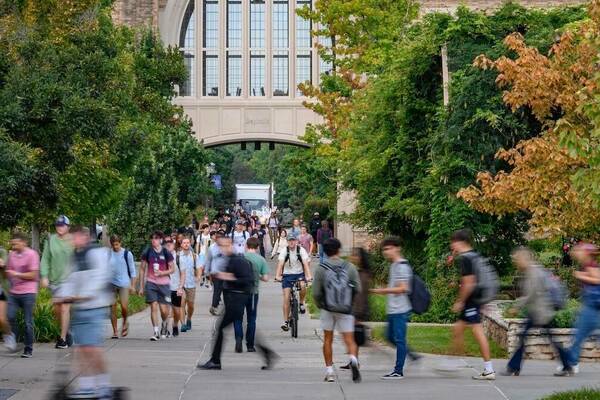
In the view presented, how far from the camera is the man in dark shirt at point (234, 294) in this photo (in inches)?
599

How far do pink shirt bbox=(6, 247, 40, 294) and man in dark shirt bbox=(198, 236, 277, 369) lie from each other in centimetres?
227

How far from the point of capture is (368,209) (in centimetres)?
3095

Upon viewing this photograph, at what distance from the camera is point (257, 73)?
61719 mm

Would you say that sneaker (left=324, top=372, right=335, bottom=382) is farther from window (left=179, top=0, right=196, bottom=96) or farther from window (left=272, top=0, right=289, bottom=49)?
window (left=179, top=0, right=196, bottom=96)

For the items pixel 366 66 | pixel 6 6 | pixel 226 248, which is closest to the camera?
pixel 226 248

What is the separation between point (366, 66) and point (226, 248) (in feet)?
85.7

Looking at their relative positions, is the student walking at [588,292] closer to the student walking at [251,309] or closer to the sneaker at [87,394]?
the student walking at [251,309]

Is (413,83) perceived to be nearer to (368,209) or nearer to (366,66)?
(368,209)

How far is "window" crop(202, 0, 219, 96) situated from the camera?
61.7 m

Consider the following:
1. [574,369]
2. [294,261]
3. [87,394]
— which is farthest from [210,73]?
[87,394]

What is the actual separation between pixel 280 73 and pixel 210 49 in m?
3.56

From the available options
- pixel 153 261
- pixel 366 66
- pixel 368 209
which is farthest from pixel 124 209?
pixel 153 261

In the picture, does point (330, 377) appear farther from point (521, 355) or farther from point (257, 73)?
point (257, 73)

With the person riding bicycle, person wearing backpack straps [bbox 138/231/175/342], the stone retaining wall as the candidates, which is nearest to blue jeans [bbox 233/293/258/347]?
person wearing backpack straps [bbox 138/231/175/342]
